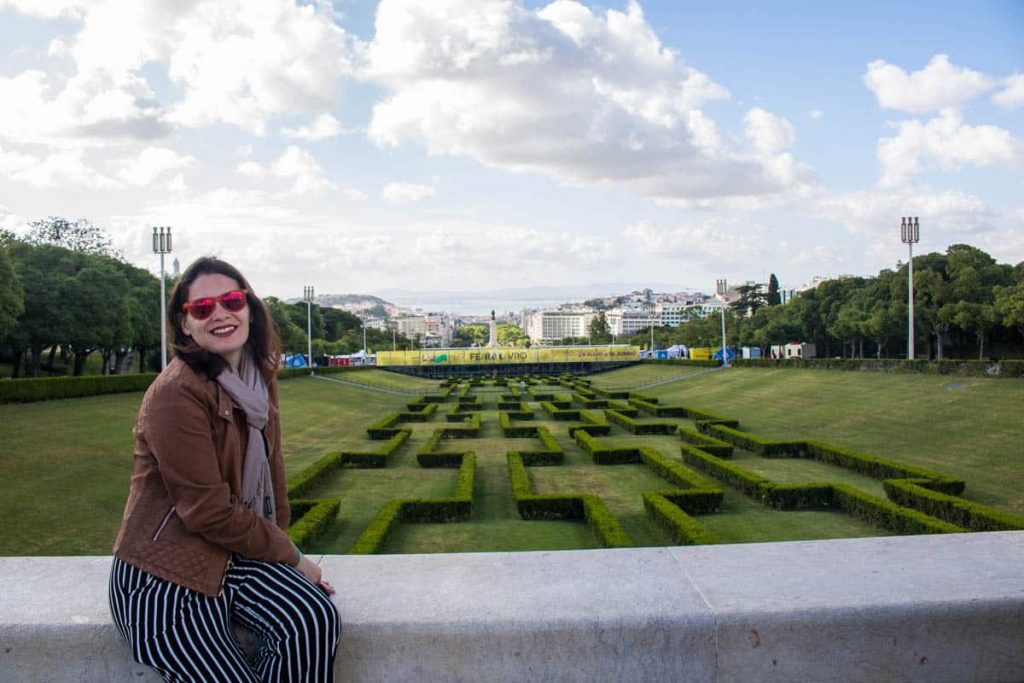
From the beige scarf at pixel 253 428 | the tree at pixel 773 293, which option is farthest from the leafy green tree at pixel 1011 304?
the tree at pixel 773 293

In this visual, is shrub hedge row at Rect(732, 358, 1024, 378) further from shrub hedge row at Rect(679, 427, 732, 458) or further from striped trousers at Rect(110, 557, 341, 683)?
striped trousers at Rect(110, 557, 341, 683)

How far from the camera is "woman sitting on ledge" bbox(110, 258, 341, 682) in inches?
85.0

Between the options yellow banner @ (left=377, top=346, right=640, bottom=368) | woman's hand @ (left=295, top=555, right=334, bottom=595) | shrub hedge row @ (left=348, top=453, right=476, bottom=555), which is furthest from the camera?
yellow banner @ (left=377, top=346, right=640, bottom=368)

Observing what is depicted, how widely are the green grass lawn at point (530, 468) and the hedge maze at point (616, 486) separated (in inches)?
4.4

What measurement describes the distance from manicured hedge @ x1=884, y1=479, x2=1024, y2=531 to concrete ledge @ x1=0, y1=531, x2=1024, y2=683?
7.98 meters

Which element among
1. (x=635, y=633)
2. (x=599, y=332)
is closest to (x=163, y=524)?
(x=635, y=633)

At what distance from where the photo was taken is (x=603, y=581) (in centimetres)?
247

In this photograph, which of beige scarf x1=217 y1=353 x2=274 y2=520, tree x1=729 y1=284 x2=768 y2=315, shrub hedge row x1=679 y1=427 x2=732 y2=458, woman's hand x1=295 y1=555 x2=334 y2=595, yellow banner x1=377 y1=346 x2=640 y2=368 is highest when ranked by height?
tree x1=729 y1=284 x2=768 y2=315

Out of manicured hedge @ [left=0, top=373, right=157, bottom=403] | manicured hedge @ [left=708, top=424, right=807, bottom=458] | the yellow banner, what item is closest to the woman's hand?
manicured hedge @ [left=708, top=424, right=807, bottom=458]

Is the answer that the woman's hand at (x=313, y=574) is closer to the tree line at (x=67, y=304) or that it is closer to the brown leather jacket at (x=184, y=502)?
the brown leather jacket at (x=184, y=502)

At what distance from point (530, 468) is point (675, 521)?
6427 millimetres

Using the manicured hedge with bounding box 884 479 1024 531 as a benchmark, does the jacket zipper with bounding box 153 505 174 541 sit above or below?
above

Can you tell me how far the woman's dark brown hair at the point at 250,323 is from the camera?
2.53 m

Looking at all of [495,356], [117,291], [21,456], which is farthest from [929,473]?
[495,356]
